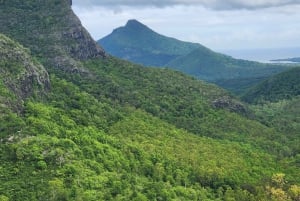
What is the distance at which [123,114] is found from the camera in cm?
12294

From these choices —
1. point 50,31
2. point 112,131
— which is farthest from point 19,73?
point 50,31

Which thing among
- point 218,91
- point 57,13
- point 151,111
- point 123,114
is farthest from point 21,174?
A: point 218,91

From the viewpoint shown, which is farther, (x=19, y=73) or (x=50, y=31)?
(x=50, y=31)

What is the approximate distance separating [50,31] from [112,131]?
51979 mm

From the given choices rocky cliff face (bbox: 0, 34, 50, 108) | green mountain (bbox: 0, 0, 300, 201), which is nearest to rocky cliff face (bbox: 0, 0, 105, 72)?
green mountain (bbox: 0, 0, 300, 201)

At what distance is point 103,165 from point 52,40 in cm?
6666

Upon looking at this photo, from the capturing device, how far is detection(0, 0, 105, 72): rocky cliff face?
469ft

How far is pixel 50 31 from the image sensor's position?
15038 centimetres

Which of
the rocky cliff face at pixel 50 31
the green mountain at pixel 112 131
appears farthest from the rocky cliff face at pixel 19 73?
the rocky cliff face at pixel 50 31

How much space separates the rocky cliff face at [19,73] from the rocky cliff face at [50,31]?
2899 centimetres

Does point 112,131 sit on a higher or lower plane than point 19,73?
lower

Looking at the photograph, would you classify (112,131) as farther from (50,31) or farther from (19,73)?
(50,31)

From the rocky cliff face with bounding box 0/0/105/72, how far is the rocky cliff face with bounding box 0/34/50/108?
2899 cm

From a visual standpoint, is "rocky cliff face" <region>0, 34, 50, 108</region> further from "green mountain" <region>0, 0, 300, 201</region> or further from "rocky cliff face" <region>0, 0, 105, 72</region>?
"rocky cliff face" <region>0, 0, 105, 72</region>
